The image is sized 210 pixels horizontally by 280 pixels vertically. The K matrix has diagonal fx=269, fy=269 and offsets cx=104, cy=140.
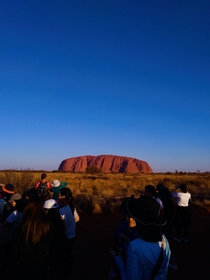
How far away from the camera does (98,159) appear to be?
188000mm

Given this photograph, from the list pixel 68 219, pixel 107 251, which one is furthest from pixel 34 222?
pixel 107 251

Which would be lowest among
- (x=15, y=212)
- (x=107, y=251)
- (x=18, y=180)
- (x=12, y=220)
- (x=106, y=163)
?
(x=107, y=251)

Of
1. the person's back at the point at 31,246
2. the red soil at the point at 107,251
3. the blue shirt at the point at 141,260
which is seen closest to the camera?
the blue shirt at the point at 141,260

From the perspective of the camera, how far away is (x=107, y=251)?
7.95m

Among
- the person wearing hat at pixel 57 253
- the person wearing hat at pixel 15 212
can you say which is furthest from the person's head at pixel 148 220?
the person wearing hat at pixel 15 212

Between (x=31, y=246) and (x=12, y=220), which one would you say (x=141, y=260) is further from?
(x=12, y=220)

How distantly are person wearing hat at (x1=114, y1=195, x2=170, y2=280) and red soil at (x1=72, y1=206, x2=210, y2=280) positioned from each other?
13.8 feet

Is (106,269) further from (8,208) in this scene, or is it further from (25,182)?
(25,182)

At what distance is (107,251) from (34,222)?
18.3 ft

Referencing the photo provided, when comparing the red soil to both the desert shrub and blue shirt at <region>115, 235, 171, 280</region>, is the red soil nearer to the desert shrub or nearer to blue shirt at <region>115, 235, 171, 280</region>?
blue shirt at <region>115, 235, 171, 280</region>

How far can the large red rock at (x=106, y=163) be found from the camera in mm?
171562

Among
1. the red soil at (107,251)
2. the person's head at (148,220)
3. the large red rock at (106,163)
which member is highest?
the large red rock at (106,163)

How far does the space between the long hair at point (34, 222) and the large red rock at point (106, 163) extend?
539 feet

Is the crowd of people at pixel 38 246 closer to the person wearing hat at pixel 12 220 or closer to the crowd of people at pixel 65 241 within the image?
the crowd of people at pixel 65 241
